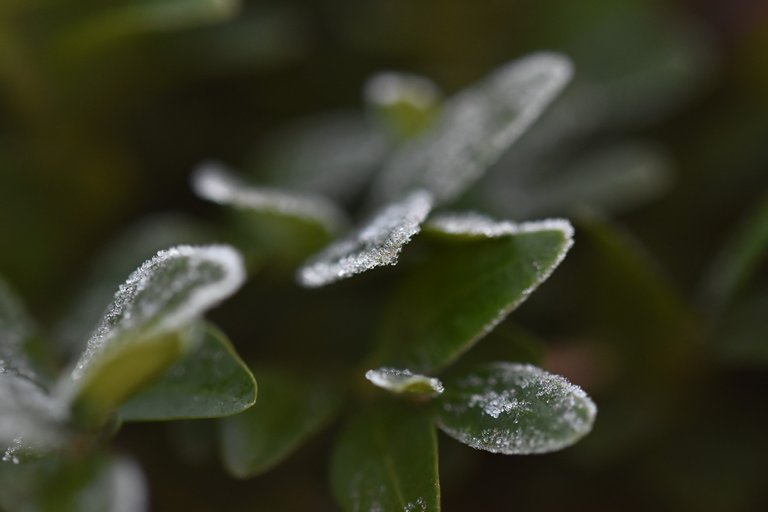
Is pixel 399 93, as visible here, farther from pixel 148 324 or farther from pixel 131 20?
pixel 148 324

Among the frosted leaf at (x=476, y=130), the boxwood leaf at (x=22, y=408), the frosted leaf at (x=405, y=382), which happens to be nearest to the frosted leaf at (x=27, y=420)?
the boxwood leaf at (x=22, y=408)

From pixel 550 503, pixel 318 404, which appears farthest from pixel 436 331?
pixel 550 503

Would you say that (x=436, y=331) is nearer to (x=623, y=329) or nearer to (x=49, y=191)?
(x=623, y=329)

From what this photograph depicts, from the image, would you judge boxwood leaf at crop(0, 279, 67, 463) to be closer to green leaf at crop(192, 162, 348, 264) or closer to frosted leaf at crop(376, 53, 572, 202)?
green leaf at crop(192, 162, 348, 264)

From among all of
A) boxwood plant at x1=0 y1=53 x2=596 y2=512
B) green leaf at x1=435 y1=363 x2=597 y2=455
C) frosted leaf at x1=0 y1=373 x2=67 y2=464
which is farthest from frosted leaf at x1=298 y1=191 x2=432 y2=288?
frosted leaf at x1=0 y1=373 x2=67 y2=464

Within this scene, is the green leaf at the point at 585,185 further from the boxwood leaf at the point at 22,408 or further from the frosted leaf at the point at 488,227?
the boxwood leaf at the point at 22,408

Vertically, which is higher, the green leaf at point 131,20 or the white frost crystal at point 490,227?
the green leaf at point 131,20
